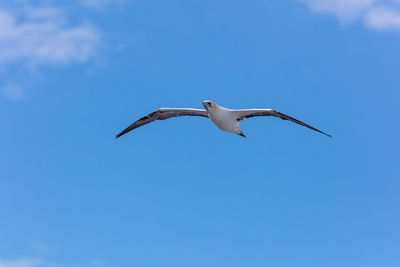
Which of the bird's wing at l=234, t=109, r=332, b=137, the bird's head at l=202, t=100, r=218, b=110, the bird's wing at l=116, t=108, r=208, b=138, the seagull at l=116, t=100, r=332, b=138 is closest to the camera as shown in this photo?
the bird's head at l=202, t=100, r=218, b=110

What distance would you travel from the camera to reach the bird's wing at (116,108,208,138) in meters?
29.7

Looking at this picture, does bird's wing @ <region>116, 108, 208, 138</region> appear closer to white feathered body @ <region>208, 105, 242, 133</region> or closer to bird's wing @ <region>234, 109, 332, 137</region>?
white feathered body @ <region>208, 105, 242, 133</region>

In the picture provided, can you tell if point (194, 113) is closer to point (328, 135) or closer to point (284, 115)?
point (284, 115)

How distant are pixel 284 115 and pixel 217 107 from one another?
406 cm

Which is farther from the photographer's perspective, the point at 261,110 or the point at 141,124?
the point at 141,124

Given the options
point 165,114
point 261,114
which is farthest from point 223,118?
point 165,114

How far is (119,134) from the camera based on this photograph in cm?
3241

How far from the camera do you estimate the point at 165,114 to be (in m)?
30.5

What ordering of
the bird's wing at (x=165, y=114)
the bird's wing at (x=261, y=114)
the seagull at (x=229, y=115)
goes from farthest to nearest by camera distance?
1. the bird's wing at (x=165, y=114)
2. the bird's wing at (x=261, y=114)
3. the seagull at (x=229, y=115)

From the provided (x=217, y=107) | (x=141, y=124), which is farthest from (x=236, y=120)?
(x=141, y=124)


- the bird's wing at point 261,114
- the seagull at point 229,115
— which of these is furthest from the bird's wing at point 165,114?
the bird's wing at point 261,114

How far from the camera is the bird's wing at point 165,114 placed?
2970 cm

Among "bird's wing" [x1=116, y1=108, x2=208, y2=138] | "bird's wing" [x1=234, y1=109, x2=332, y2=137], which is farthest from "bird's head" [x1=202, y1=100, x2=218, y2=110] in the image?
"bird's wing" [x1=116, y1=108, x2=208, y2=138]

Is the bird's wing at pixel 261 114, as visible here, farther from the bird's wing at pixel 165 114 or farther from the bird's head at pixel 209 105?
the bird's wing at pixel 165 114
